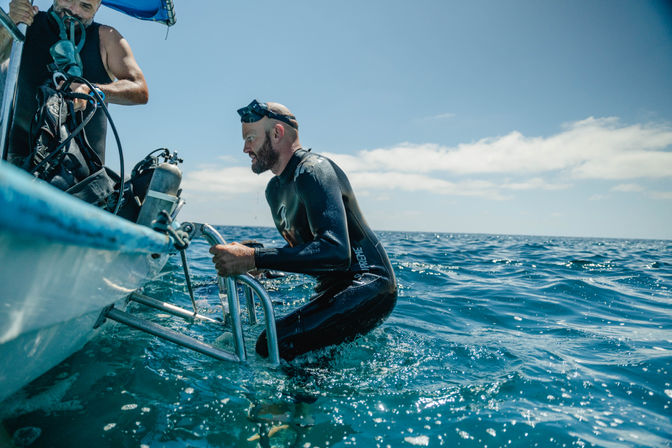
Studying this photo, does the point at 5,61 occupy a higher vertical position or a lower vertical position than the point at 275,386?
higher

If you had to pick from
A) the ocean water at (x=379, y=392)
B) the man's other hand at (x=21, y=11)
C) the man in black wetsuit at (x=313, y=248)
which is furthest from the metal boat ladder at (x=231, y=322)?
the man's other hand at (x=21, y=11)

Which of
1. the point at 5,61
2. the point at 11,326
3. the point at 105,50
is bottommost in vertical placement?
the point at 11,326

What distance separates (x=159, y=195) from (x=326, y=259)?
1.27 meters

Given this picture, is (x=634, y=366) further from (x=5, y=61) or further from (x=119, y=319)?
(x=5, y=61)

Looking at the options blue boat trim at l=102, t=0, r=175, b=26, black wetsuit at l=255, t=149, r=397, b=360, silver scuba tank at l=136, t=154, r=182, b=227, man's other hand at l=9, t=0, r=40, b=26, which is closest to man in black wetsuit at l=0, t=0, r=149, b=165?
man's other hand at l=9, t=0, r=40, b=26

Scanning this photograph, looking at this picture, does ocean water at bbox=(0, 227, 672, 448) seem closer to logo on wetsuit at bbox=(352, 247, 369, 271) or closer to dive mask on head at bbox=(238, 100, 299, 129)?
logo on wetsuit at bbox=(352, 247, 369, 271)

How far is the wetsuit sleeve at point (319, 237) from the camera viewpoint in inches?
100

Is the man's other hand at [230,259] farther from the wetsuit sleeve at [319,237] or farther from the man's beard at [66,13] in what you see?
the man's beard at [66,13]

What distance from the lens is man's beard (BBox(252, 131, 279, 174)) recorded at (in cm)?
341

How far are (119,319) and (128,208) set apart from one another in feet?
2.73

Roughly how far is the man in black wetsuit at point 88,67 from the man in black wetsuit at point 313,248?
957 millimetres

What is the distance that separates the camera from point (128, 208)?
286 cm

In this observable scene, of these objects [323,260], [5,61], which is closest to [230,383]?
[323,260]

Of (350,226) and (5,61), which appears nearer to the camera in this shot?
(5,61)
